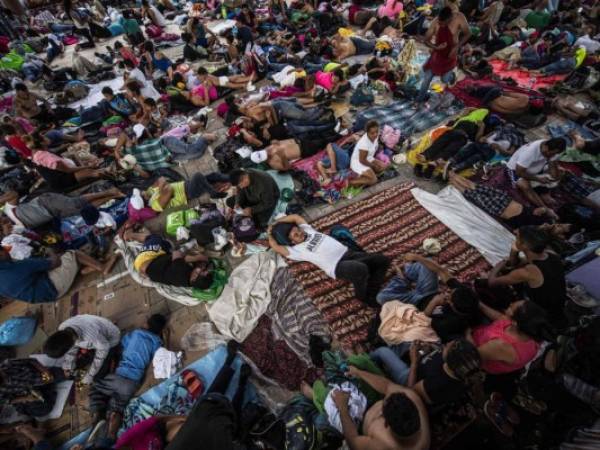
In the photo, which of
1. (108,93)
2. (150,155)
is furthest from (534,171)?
(108,93)

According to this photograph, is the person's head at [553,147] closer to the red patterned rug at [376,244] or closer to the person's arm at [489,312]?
the red patterned rug at [376,244]

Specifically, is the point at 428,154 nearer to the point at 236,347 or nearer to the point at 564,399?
the point at 564,399

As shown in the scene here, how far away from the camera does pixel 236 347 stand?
3574 millimetres

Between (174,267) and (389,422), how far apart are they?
2948mm

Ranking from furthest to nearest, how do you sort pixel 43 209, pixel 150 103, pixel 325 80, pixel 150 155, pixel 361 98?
pixel 325 80
pixel 361 98
pixel 150 103
pixel 150 155
pixel 43 209

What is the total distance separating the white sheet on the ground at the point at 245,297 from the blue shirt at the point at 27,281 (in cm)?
226

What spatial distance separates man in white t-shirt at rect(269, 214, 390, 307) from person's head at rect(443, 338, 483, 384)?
1.29m

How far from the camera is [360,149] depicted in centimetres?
495

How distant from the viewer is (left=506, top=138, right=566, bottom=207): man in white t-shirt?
4418 mm

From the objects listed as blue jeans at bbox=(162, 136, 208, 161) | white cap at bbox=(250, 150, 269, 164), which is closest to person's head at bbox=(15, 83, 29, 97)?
blue jeans at bbox=(162, 136, 208, 161)

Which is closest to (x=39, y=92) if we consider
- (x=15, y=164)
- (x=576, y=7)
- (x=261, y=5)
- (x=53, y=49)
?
(x=53, y=49)

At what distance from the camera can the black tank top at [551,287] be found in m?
2.95

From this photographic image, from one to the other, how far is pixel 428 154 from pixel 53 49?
13016 millimetres

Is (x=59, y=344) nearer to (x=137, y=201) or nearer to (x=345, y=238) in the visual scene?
(x=137, y=201)
